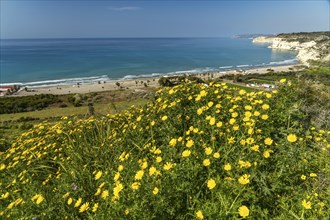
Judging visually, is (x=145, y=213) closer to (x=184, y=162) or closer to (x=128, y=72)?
(x=184, y=162)

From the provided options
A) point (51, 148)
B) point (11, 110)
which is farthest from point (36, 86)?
point (51, 148)

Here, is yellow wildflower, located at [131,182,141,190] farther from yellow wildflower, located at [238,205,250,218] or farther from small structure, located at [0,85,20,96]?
small structure, located at [0,85,20,96]

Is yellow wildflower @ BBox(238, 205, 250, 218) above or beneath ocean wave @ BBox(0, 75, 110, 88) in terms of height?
above

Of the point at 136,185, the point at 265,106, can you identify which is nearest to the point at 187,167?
the point at 136,185

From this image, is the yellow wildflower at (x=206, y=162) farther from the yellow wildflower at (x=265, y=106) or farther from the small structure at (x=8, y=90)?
the small structure at (x=8, y=90)

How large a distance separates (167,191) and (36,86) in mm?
77338

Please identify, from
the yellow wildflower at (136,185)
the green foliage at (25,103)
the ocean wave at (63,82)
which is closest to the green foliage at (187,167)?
the yellow wildflower at (136,185)

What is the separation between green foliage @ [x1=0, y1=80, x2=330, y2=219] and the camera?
2369 millimetres

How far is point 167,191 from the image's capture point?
240cm

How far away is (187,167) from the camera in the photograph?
258cm

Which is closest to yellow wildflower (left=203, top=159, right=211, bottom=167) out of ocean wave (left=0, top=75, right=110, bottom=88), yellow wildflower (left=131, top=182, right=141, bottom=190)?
yellow wildflower (left=131, top=182, right=141, bottom=190)

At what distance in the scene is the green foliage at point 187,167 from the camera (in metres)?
2.37

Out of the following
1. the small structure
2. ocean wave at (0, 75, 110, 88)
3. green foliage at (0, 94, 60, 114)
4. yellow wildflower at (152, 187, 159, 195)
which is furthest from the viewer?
ocean wave at (0, 75, 110, 88)

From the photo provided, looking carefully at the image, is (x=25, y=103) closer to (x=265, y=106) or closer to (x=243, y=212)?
(x=265, y=106)
